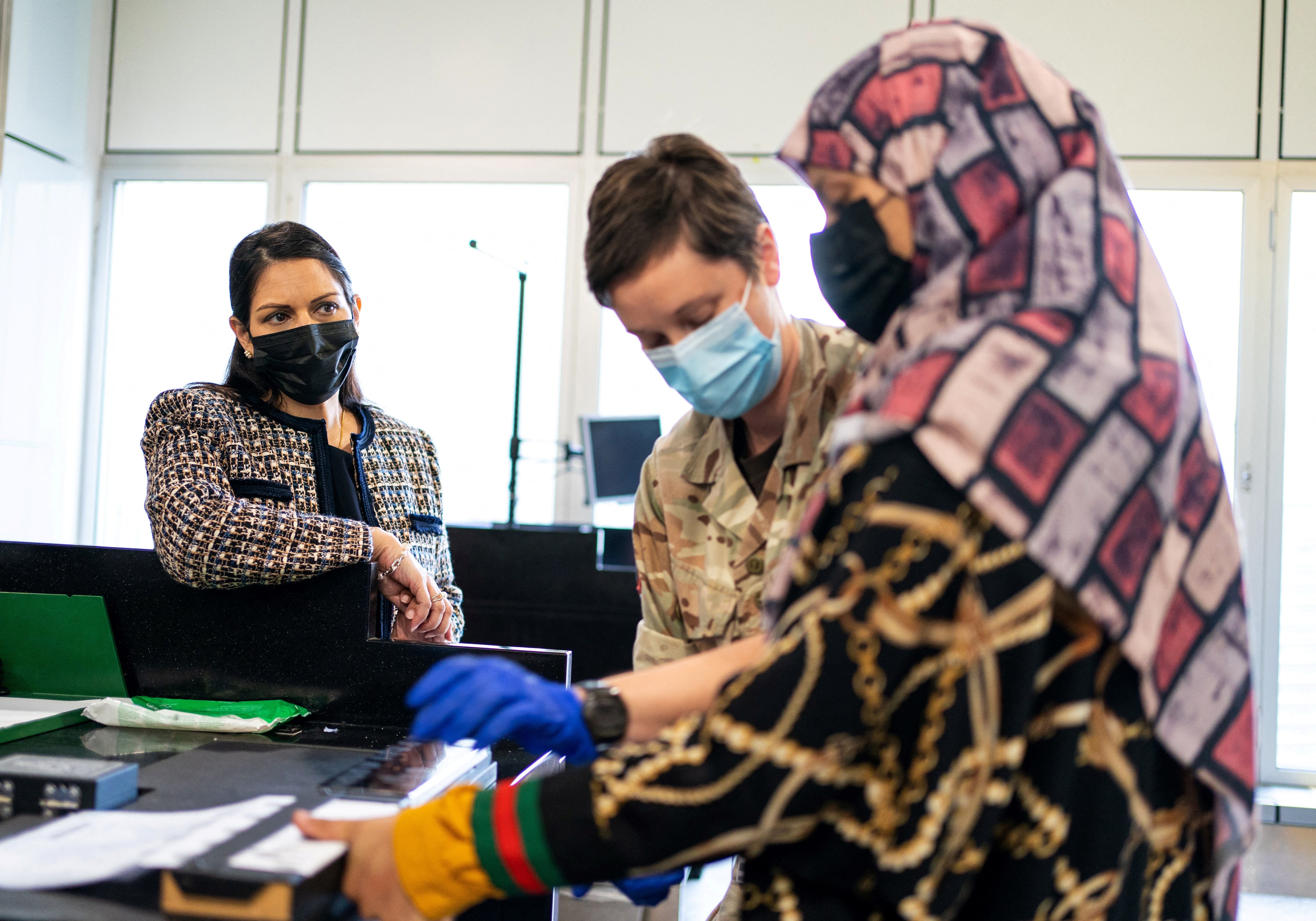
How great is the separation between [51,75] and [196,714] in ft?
12.3

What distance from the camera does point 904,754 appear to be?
0.62 m

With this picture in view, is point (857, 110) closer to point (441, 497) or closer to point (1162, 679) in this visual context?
point (1162, 679)

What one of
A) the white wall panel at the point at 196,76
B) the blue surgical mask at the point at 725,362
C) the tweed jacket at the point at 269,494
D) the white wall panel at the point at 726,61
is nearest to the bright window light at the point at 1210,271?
the white wall panel at the point at 726,61

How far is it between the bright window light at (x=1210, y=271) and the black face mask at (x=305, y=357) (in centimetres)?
311

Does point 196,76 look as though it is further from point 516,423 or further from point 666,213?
point 666,213

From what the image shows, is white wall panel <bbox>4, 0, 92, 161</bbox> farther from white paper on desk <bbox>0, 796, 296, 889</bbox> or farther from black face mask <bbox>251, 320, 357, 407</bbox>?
white paper on desk <bbox>0, 796, 296, 889</bbox>

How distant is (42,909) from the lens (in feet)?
2.27

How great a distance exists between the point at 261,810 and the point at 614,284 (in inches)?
21.1

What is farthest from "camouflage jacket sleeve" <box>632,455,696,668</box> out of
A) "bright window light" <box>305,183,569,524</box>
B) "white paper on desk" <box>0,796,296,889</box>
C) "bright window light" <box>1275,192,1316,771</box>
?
"bright window light" <box>1275,192,1316,771</box>

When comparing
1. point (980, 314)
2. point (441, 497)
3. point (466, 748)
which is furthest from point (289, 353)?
point (980, 314)

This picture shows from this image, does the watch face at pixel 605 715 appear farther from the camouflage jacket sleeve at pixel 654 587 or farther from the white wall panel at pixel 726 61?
the white wall panel at pixel 726 61

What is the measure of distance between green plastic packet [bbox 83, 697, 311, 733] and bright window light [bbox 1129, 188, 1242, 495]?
136 inches

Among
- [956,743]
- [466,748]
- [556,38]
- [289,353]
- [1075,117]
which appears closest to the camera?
[956,743]

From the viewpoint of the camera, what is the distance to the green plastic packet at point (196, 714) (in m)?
1.20
